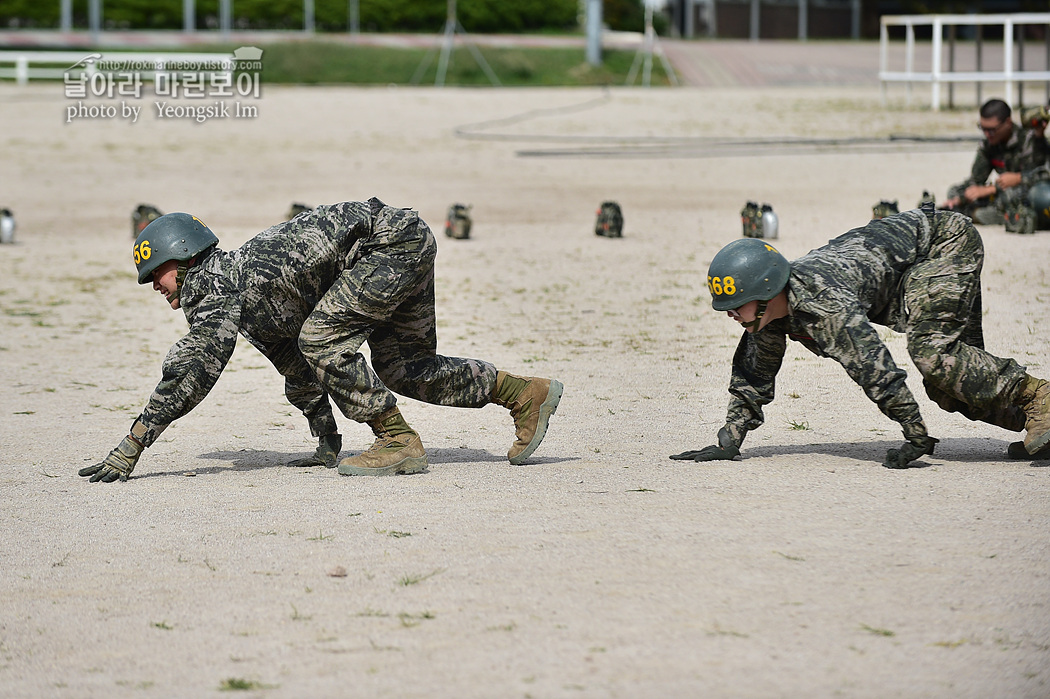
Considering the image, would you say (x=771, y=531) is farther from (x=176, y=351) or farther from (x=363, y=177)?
(x=363, y=177)

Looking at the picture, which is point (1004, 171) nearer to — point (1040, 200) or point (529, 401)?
point (1040, 200)

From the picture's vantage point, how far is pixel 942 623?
4.23m

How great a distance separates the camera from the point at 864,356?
5746mm

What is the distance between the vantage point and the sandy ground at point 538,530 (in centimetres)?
403

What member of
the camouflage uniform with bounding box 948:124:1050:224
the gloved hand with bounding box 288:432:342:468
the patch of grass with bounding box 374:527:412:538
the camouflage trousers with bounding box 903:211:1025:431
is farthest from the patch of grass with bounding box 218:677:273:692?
the camouflage uniform with bounding box 948:124:1050:224

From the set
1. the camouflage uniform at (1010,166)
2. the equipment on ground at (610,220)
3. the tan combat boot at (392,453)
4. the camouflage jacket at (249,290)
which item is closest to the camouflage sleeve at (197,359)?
the camouflage jacket at (249,290)

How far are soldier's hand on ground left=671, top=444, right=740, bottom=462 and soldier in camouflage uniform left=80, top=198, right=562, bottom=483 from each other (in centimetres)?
118

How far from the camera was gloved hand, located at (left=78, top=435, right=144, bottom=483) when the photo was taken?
6211 mm

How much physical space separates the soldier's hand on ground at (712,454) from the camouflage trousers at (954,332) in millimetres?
988

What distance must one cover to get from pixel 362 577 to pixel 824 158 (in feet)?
62.0

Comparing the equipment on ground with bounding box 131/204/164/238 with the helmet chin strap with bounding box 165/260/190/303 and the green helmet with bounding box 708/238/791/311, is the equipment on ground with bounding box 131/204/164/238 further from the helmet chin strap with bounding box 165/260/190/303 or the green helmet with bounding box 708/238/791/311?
the green helmet with bounding box 708/238/791/311

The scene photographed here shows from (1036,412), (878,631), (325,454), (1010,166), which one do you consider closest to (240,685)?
(878,631)

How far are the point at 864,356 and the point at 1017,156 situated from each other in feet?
32.5

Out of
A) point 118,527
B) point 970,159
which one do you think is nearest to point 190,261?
point 118,527
